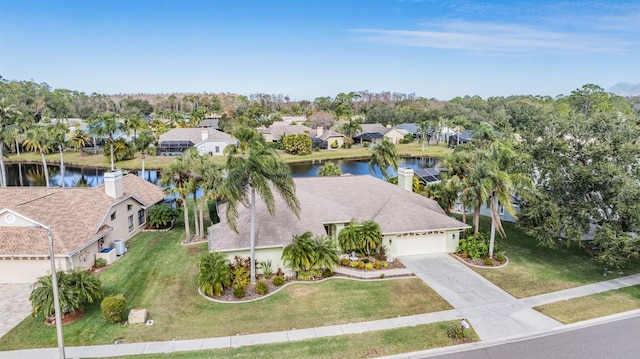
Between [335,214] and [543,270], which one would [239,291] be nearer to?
[335,214]

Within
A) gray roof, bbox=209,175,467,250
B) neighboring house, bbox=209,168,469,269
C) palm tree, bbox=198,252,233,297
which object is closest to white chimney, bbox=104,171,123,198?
gray roof, bbox=209,175,467,250

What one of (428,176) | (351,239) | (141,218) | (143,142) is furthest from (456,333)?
(143,142)

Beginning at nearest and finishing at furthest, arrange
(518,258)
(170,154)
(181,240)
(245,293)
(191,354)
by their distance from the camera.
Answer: (191,354) → (245,293) → (518,258) → (181,240) → (170,154)

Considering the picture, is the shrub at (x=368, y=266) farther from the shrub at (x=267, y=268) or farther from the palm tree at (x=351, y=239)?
the shrub at (x=267, y=268)

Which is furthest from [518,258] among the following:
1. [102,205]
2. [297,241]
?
[102,205]

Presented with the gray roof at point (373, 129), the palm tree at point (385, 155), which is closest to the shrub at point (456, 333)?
the palm tree at point (385, 155)

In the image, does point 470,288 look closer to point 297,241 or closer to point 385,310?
point 385,310

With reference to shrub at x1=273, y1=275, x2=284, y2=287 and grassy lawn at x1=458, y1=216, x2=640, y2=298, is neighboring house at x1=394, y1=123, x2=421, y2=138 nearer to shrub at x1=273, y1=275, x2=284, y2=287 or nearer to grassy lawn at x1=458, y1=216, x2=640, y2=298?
grassy lawn at x1=458, y1=216, x2=640, y2=298
